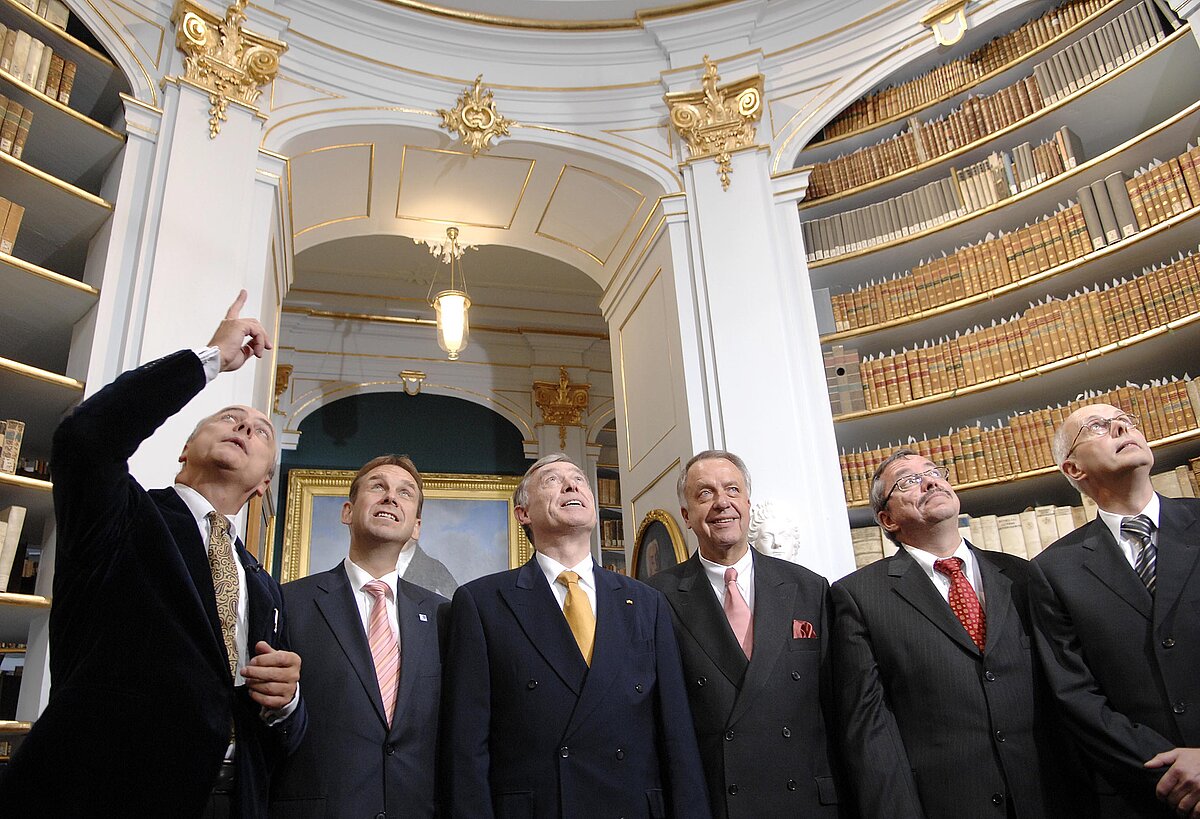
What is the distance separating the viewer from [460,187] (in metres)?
5.59

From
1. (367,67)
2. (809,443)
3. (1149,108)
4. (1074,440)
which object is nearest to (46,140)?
(367,67)

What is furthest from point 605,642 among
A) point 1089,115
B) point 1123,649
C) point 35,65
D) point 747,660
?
point 1089,115

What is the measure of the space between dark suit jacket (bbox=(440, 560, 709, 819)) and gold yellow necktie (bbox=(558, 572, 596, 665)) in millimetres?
23

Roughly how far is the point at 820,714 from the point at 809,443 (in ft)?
7.44

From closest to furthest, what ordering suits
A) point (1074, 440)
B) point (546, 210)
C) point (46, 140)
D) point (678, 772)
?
point (678, 772)
point (1074, 440)
point (46, 140)
point (546, 210)

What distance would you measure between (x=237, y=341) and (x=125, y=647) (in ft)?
2.05

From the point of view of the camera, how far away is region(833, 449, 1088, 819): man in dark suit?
78.9 inches

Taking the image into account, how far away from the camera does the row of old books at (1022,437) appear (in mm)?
3514

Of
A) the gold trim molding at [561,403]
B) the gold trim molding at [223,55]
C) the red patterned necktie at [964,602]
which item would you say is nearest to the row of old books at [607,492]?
the gold trim molding at [561,403]

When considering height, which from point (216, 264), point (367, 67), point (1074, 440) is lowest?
point (1074, 440)

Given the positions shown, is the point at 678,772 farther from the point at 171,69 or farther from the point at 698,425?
the point at 171,69

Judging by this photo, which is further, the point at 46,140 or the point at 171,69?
the point at 171,69

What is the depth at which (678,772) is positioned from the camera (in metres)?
2.00

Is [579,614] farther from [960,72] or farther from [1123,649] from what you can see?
[960,72]
